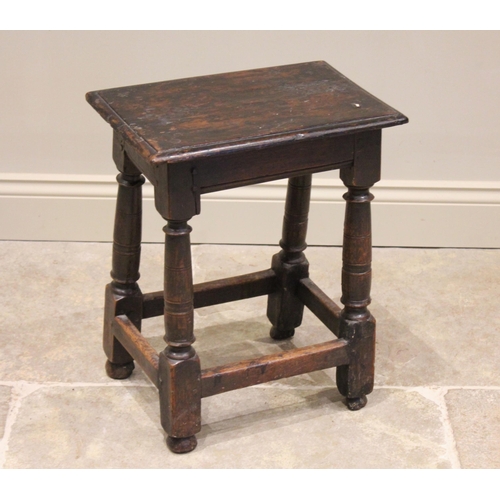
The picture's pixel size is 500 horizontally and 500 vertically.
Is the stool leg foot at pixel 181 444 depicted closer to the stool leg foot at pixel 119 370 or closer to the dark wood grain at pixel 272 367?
the dark wood grain at pixel 272 367

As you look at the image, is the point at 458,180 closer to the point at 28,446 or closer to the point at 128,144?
the point at 128,144

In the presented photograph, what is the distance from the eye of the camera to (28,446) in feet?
7.50

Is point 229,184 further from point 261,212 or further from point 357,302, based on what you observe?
point 261,212

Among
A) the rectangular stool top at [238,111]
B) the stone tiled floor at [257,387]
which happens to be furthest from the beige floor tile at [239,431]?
the rectangular stool top at [238,111]

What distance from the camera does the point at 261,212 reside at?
314 cm

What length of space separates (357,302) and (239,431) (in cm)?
41

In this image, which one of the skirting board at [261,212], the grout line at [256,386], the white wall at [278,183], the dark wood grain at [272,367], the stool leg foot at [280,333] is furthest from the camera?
the skirting board at [261,212]

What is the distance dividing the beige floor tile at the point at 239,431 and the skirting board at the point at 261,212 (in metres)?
0.78

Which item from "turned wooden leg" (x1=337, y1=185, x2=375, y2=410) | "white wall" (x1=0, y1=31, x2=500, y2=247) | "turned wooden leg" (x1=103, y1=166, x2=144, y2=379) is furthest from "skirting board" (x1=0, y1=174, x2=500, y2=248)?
"turned wooden leg" (x1=337, y1=185, x2=375, y2=410)

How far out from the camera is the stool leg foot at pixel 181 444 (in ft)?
7.47

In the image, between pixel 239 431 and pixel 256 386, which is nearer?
pixel 239 431

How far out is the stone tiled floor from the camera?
7.49ft

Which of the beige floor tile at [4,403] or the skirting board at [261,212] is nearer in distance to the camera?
the beige floor tile at [4,403]

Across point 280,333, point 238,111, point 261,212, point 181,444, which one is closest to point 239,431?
point 181,444
